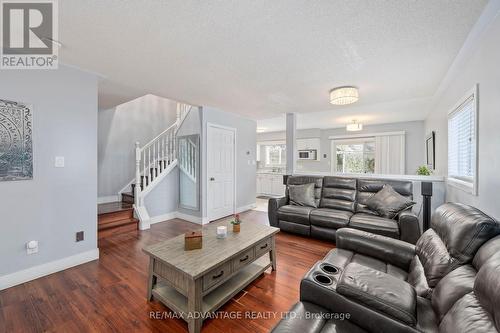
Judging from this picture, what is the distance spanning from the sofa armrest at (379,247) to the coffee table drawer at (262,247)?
30.4 inches

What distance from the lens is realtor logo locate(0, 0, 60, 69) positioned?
167 cm

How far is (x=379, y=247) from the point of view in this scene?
1.86m

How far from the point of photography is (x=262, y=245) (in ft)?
7.80

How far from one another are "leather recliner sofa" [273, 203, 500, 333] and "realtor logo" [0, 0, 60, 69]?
9.05 feet

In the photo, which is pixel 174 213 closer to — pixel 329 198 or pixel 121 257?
pixel 121 257

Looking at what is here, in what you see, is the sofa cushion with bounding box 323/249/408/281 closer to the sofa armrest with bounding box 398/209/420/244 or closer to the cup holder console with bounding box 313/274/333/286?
the cup holder console with bounding box 313/274/333/286

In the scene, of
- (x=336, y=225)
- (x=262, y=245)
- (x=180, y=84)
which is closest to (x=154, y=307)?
(x=262, y=245)

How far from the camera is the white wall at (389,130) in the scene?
6105mm

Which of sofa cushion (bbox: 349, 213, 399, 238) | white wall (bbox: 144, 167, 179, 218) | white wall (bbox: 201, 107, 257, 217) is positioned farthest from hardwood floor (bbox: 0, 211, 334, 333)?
white wall (bbox: 201, 107, 257, 217)

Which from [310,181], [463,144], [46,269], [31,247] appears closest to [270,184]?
[310,181]

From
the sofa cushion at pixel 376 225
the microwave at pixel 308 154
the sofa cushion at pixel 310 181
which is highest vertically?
the microwave at pixel 308 154

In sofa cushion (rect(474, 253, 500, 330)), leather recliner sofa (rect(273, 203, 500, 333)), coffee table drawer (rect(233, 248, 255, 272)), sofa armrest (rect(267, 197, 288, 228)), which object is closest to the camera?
sofa cushion (rect(474, 253, 500, 330))

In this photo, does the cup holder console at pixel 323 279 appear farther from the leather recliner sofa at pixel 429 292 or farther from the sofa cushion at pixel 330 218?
the sofa cushion at pixel 330 218

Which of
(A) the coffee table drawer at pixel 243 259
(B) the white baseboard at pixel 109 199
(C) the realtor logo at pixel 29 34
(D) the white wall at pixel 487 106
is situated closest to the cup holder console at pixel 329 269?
(A) the coffee table drawer at pixel 243 259
